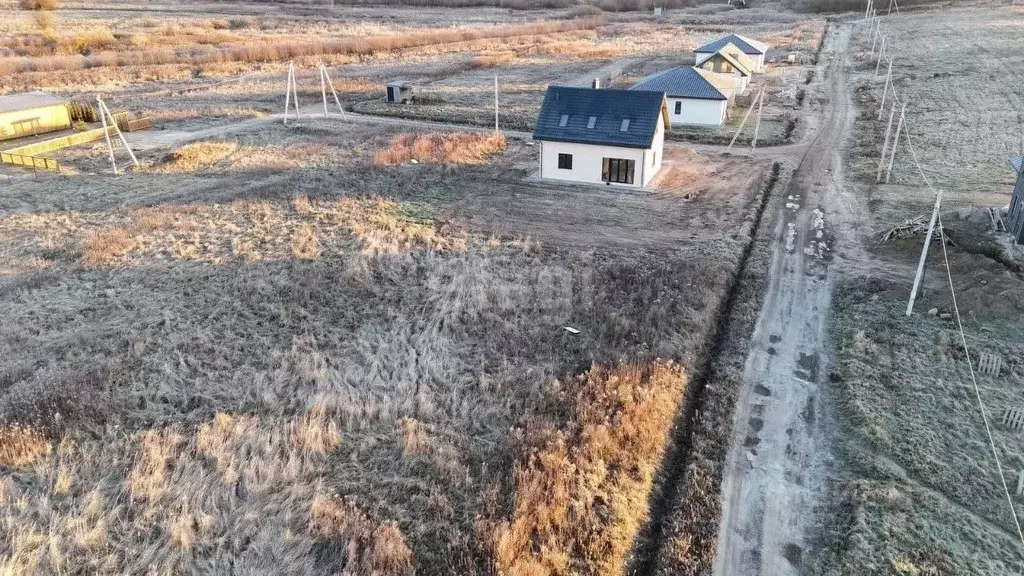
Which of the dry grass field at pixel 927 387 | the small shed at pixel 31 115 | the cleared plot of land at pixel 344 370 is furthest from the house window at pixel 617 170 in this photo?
the small shed at pixel 31 115

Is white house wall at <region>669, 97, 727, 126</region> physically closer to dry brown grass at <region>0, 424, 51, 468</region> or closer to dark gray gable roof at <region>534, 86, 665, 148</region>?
dark gray gable roof at <region>534, 86, 665, 148</region>

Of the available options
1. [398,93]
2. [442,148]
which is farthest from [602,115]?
[398,93]

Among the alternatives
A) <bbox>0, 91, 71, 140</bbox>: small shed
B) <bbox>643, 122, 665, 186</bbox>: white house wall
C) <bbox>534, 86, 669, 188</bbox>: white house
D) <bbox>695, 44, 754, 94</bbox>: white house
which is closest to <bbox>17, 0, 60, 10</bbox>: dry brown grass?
<bbox>0, 91, 71, 140</bbox>: small shed

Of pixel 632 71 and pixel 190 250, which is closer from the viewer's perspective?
pixel 190 250

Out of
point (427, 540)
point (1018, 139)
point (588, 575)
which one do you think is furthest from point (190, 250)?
point (1018, 139)

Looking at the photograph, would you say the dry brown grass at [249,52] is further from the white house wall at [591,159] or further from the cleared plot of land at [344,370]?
the white house wall at [591,159]

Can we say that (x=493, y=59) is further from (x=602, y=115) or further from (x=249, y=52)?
(x=602, y=115)

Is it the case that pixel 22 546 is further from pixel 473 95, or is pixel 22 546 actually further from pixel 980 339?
pixel 473 95
